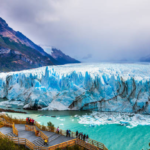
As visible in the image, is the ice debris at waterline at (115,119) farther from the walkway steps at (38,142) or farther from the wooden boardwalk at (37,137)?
the walkway steps at (38,142)

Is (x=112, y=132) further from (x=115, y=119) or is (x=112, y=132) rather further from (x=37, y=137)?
(x=37, y=137)

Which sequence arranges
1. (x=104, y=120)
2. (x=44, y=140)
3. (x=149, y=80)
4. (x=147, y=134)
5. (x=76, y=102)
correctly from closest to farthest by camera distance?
(x=44, y=140), (x=147, y=134), (x=104, y=120), (x=149, y=80), (x=76, y=102)

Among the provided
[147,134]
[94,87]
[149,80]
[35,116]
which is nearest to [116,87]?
[94,87]

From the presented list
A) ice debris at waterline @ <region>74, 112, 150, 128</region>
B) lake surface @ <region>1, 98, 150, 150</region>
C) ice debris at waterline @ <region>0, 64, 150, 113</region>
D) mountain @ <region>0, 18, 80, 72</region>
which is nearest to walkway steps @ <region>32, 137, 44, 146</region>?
lake surface @ <region>1, 98, 150, 150</region>

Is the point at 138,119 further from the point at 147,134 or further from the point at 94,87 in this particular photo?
the point at 94,87

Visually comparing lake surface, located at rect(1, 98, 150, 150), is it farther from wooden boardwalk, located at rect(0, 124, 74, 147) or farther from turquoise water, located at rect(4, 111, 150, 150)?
wooden boardwalk, located at rect(0, 124, 74, 147)

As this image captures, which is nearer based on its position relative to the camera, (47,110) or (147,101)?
(147,101)

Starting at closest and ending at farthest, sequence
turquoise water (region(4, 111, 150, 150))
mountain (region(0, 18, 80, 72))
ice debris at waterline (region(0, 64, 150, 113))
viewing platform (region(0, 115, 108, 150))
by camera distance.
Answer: viewing platform (region(0, 115, 108, 150)) → turquoise water (region(4, 111, 150, 150)) → ice debris at waterline (region(0, 64, 150, 113)) → mountain (region(0, 18, 80, 72))

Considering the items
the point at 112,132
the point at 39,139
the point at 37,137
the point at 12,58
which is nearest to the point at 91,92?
the point at 112,132
